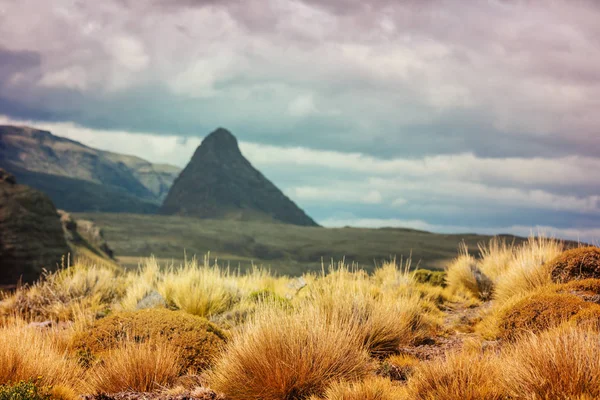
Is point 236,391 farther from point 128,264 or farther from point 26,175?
point 26,175

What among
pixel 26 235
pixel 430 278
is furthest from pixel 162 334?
pixel 26 235

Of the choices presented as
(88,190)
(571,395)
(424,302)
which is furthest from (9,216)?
(88,190)

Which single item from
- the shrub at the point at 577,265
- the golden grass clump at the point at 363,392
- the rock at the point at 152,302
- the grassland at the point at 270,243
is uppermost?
the shrub at the point at 577,265

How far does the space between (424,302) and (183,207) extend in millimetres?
145885

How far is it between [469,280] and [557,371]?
9.32 m

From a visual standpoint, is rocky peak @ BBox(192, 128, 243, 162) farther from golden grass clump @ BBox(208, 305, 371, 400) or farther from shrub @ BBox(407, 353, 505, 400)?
shrub @ BBox(407, 353, 505, 400)

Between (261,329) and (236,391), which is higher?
(261,329)

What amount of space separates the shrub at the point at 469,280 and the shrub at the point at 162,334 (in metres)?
7.95

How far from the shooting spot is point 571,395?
16.3 ft

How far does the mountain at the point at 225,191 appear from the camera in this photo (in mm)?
147875

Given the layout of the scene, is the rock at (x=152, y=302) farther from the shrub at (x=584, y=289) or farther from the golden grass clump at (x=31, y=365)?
the shrub at (x=584, y=289)

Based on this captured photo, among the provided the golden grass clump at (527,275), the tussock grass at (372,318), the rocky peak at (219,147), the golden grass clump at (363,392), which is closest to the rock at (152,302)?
the tussock grass at (372,318)

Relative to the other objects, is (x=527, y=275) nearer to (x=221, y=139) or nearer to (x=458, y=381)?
(x=458, y=381)

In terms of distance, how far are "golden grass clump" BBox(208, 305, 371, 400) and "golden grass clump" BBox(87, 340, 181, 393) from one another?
2.46 ft
